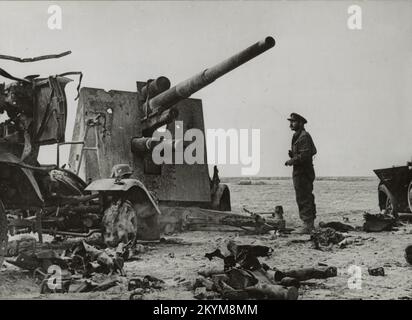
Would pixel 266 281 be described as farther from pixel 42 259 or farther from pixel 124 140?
pixel 124 140

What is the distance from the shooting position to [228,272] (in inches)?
215

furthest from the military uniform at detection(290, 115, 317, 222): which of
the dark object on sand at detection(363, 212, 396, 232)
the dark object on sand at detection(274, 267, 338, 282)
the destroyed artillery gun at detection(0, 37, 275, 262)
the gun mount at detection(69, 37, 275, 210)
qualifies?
the dark object on sand at detection(274, 267, 338, 282)

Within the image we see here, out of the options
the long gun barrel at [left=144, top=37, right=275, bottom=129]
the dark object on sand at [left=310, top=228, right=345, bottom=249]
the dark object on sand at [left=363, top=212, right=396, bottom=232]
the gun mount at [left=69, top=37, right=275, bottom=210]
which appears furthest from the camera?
the dark object on sand at [left=363, top=212, right=396, bottom=232]

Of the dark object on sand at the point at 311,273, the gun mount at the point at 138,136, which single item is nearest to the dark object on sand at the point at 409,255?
the dark object on sand at the point at 311,273

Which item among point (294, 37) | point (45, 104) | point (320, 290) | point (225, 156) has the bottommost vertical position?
point (320, 290)

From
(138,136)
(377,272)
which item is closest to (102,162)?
(138,136)

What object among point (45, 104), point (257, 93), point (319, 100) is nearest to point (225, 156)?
point (257, 93)

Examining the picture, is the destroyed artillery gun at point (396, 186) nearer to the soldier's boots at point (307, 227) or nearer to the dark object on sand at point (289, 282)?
the soldier's boots at point (307, 227)

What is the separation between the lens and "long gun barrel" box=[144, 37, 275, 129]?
22.3 feet

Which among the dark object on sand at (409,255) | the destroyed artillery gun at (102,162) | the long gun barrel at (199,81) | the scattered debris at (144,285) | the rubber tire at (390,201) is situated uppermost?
the long gun barrel at (199,81)

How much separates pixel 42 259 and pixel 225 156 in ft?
9.21

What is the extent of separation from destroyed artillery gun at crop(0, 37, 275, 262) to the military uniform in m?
1.31

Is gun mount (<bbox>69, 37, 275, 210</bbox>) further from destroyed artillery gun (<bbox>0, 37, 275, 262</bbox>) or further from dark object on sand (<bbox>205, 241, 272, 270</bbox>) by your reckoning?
dark object on sand (<bbox>205, 241, 272, 270</bbox>)

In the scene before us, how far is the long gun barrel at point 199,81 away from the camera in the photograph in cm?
679
